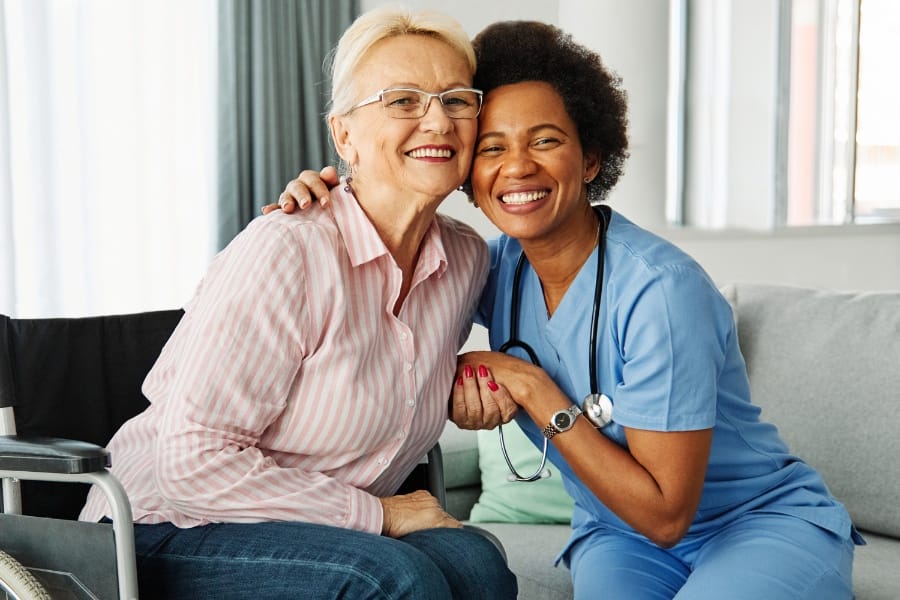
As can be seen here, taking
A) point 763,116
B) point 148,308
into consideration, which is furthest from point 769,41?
point 148,308

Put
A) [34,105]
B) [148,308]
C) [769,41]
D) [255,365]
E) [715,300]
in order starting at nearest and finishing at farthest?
[255,365] < [715,300] < [34,105] < [148,308] < [769,41]

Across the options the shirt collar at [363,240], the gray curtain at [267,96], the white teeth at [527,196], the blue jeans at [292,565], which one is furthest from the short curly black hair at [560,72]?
the gray curtain at [267,96]

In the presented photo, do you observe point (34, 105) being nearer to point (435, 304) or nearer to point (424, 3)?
point (424, 3)

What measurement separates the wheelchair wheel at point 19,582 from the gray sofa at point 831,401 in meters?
0.94

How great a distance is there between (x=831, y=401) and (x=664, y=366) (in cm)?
79

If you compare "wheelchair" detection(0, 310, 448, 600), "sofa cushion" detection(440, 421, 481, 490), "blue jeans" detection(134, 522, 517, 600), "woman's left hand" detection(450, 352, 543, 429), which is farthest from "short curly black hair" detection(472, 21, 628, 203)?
"sofa cushion" detection(440, 421, 481, 490)

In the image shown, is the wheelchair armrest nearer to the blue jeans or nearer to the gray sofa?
the blue jeans

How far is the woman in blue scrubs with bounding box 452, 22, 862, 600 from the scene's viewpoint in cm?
141

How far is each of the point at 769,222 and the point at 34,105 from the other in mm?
2795

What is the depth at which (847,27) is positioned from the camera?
4.29 m

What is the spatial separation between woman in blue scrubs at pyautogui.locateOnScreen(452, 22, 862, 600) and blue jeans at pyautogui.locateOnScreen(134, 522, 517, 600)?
266 millimetres

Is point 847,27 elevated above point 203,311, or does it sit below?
above

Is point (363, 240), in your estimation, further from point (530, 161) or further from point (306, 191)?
point (530, 161)

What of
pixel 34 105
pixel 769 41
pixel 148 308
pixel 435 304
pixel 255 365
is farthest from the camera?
pixel 769 41
